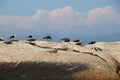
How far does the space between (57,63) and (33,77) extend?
193 centimetres

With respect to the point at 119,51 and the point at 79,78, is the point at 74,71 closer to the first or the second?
the point at 79,78

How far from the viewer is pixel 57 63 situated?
2695 cm

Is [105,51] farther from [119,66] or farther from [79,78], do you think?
[79,78]

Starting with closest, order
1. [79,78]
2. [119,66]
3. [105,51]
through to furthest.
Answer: [79,78], [119,66], [105,51]

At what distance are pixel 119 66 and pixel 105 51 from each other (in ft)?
7.55

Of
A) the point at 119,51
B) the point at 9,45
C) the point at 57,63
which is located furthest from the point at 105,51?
the point at 9,45

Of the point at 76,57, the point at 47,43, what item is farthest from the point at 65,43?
the point at 76,57

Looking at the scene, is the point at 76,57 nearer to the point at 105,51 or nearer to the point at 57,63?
the point at 57,63

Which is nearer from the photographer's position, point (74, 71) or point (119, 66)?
point (74, 71)

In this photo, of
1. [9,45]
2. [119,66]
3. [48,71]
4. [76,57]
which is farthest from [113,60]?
[9,45]

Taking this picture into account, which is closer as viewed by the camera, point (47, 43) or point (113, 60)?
point (113, 60)

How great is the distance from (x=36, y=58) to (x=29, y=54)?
87 cm

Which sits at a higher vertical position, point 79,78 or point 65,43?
point 65,43

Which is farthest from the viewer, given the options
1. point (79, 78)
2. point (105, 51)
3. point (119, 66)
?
point (105, 51)
